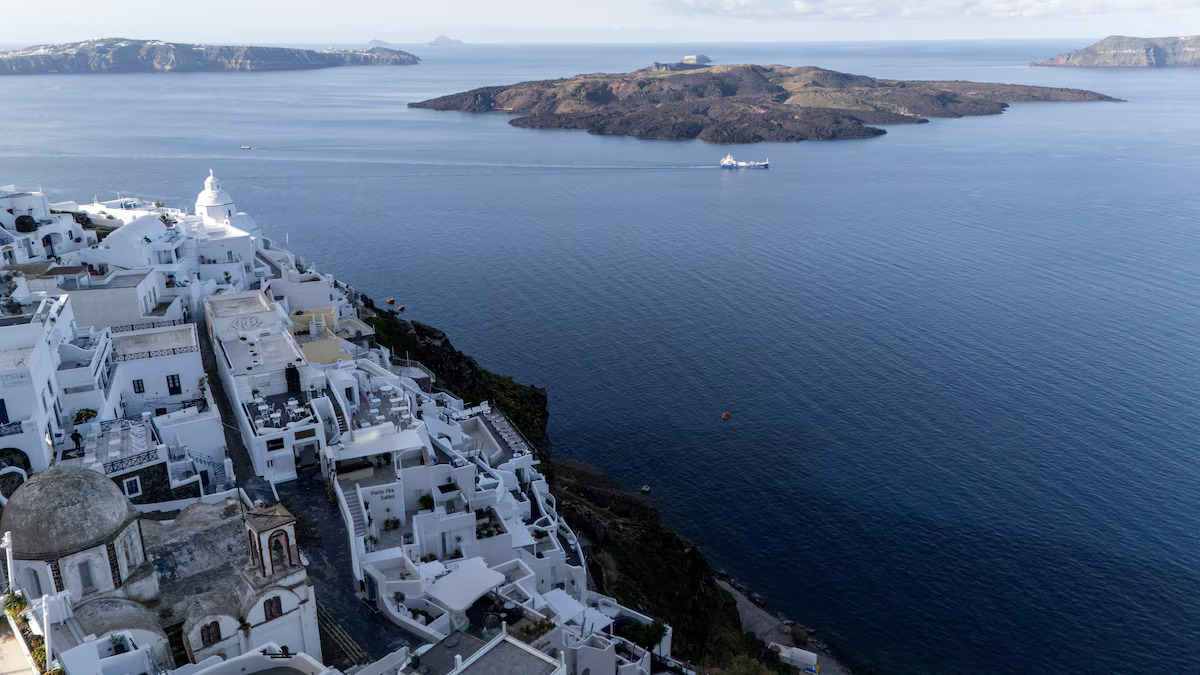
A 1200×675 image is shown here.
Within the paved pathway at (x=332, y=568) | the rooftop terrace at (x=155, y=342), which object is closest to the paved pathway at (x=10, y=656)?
the paved pathway at (x=332, y=568)

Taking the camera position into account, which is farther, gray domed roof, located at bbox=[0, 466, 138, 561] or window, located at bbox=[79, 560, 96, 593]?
window, located at bbox=[79, 560, 96, 593]

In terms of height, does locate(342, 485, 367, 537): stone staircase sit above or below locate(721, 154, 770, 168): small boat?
below

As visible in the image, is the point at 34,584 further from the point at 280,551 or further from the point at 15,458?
the point at 15,458

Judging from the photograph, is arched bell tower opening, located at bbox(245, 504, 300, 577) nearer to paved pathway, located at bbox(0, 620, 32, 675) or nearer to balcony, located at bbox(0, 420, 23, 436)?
paved pathway, located at bbox(0, 620, 32, 675)

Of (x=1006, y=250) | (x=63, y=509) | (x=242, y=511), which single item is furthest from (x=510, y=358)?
(x=1006, y=250)

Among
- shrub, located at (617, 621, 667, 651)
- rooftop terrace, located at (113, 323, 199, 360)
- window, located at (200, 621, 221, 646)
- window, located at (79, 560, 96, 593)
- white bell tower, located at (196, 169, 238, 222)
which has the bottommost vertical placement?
shrub, located at (617, 621, 667, 651)

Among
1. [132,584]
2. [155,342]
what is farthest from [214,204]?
[132,584]

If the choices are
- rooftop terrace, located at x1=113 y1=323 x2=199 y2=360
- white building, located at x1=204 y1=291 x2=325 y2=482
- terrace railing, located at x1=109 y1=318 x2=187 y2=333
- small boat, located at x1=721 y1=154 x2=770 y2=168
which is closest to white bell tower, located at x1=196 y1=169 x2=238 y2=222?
white building, located at x1=204 y1=291 x2=325 y2=482
